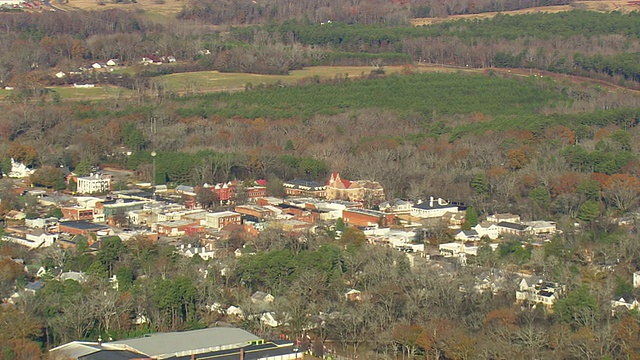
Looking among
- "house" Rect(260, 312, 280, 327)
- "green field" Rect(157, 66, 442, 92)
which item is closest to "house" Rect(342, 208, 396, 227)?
"house" Rect(260, 312, 280, 327)

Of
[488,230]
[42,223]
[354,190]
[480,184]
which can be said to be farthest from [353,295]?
[480,184]

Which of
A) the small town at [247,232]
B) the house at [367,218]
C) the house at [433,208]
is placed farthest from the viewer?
the house at [433,208]

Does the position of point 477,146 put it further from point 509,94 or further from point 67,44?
point 67,44

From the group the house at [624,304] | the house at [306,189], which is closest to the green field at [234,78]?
the house at [306,189]

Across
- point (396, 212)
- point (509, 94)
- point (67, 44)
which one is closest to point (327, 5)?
point (67, 44)

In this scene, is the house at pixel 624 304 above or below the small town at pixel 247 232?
above

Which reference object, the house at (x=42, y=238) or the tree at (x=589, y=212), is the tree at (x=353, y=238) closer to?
the tree at (x=589, y=212)

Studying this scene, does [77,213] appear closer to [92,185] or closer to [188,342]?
[92,185]
